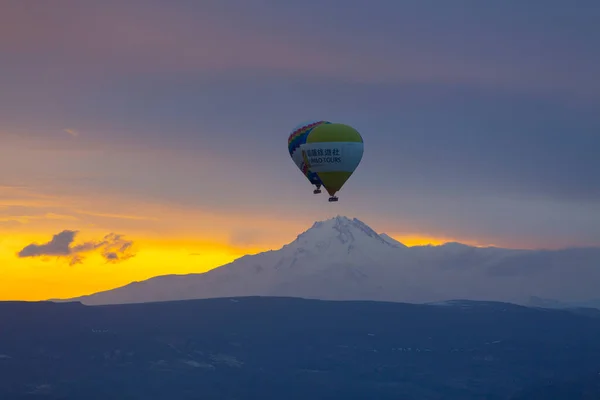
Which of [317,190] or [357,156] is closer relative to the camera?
[317,190]
